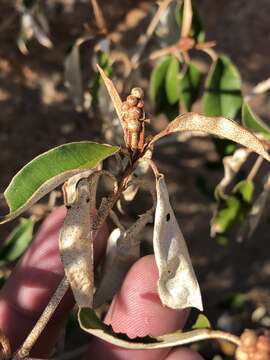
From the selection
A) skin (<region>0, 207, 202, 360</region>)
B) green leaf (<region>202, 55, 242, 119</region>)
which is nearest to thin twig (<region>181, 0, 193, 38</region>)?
green leaf (<region>202, 55, 242, 119</region>)

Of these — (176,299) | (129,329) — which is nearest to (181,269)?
(176,299)

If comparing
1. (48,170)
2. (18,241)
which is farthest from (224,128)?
(18,241)

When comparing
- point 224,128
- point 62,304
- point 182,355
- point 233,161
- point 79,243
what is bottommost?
point 182,355

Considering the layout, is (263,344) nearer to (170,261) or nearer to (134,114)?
(170,261)

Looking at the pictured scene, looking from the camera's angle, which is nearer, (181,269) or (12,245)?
(181,269)

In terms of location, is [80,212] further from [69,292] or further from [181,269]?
[69,292]

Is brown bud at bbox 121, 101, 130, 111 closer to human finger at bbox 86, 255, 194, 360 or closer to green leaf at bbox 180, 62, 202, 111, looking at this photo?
human finger at bbox 86, 255, 194, 360

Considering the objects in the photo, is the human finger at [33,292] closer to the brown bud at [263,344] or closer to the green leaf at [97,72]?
the green leaf at [97,72]
